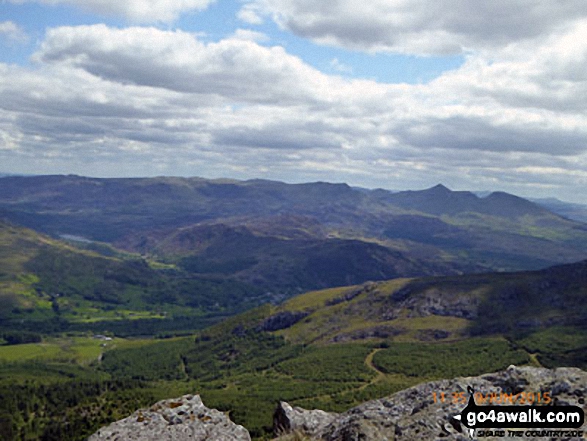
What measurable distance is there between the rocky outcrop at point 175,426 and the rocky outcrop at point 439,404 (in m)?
6.81

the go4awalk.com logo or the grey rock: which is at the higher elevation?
the go4awalk.com logo

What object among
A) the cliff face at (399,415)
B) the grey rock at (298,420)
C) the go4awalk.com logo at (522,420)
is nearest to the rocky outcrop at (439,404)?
the cliff face at (399,415)

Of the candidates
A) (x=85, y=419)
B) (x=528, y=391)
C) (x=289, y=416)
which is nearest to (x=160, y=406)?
(x=289, y=416)

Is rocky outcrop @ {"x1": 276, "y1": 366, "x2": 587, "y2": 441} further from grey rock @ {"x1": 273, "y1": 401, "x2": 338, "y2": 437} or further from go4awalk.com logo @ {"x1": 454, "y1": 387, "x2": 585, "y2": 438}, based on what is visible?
grey rock @ {"x1": 273, "y1": 401, "x2": 338, "y2": 437}

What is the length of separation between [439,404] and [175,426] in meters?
20.5

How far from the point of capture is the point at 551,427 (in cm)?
2405

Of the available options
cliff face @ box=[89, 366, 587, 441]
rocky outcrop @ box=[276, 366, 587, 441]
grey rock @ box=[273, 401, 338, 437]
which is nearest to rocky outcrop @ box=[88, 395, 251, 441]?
cliff face @ box=[89, 366, 587, 441]

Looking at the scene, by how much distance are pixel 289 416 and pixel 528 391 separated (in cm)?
1923

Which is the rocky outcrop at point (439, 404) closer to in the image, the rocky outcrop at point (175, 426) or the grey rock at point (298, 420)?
Result: the grey rock at point (298, 420)

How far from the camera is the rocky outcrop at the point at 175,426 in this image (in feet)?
109

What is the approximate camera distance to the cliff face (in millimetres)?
26375

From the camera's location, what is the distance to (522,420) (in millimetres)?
24922

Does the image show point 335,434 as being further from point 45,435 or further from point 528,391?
point 45,435

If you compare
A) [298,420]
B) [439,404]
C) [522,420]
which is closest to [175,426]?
[298,420]
